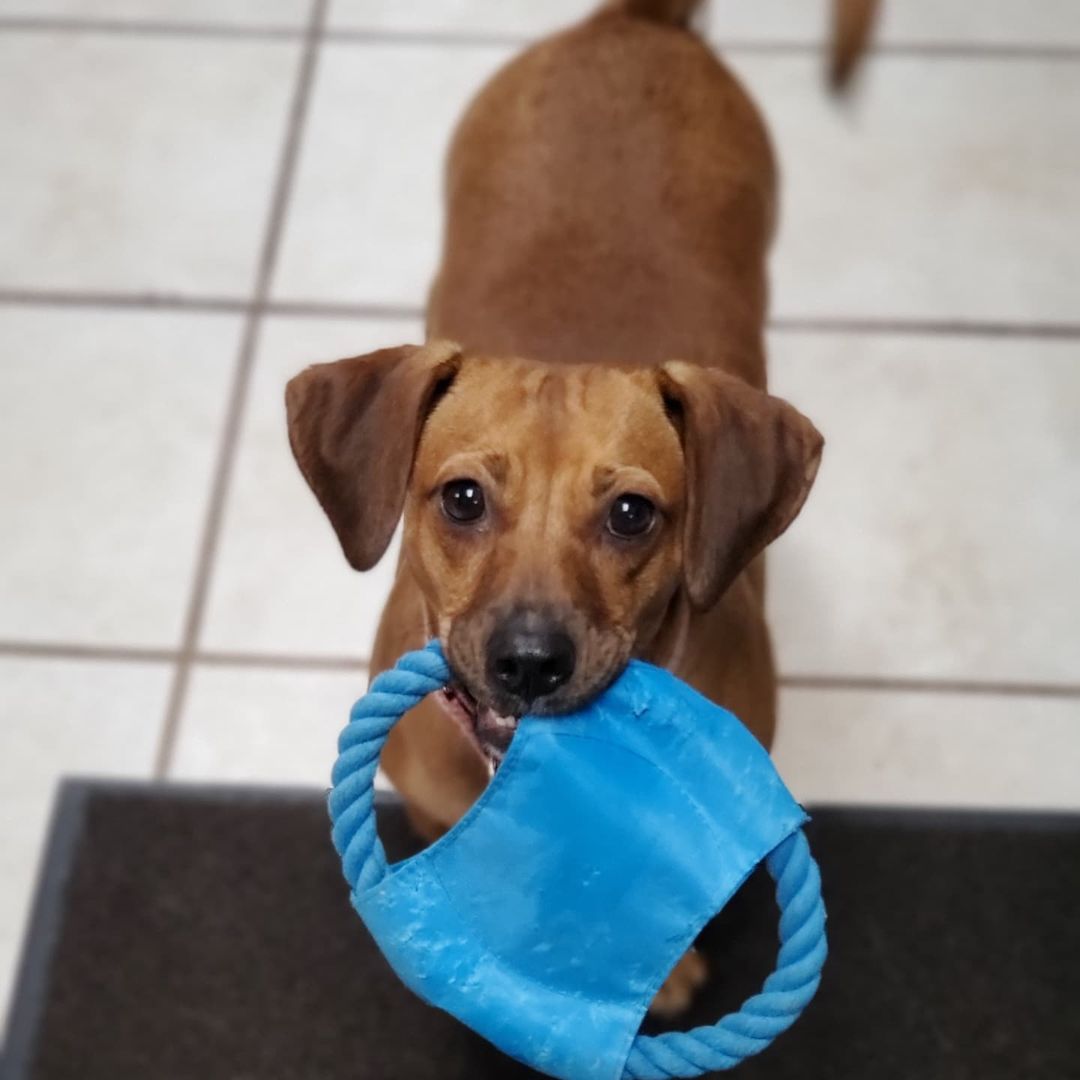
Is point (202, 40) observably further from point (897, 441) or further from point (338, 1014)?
point (338, 1014)

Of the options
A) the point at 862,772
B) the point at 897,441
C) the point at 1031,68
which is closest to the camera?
the point at 862,772

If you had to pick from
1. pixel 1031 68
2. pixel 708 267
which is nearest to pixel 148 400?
pixel 708 267

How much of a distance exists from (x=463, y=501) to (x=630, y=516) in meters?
0.17

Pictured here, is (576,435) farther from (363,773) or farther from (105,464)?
(105,464)

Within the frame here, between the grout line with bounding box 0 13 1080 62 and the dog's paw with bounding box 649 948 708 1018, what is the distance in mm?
1868

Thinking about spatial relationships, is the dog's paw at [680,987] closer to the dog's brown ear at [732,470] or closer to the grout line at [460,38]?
the dog's brown ear at [732,470]

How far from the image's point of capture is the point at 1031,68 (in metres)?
2.81

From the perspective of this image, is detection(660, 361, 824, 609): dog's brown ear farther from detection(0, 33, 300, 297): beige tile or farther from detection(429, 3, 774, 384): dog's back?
detection(0, 33, 300, 297): beige tile

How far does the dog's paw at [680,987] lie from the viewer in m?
1.79

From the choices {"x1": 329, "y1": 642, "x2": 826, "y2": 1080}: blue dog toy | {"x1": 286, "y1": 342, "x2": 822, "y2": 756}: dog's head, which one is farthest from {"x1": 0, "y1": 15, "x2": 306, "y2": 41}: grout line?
{"x1": 329, "y1": 642, "x2": 826, "y2": 1080}: blue dog toy

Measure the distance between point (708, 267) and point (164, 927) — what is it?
117 centimetres

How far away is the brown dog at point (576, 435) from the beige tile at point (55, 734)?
1.79 ft

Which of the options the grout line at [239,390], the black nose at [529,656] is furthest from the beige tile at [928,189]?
the black nose at [529,656]

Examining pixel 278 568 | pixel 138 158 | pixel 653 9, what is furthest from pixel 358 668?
pixel 138 158
